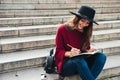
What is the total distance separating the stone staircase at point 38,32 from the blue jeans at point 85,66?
0.44m

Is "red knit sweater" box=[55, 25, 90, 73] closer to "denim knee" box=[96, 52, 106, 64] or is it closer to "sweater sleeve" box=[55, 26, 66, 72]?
"sweater sleeve" box=[55, 26, 66, 72]

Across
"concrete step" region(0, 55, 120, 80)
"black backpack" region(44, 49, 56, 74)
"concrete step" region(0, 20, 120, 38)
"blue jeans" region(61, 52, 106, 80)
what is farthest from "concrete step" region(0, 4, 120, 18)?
"blue jeans" region(61, 52, 106, 80)

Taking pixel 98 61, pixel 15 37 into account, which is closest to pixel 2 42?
pixel 15 37

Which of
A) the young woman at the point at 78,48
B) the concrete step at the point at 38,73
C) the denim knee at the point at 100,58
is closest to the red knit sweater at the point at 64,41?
the young woman at the point at 78,48

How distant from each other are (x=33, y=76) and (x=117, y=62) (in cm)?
168

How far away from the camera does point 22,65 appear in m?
4.04

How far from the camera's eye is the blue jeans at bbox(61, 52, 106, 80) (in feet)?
10.9

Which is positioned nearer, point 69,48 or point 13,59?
point 69,48

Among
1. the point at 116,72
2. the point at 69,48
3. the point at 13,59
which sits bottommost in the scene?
the point at 116,72

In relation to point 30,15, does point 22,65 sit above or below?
below

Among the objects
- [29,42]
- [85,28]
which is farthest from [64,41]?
[29,42]

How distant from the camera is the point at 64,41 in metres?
3.48

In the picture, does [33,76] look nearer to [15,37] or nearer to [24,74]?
[24,74]

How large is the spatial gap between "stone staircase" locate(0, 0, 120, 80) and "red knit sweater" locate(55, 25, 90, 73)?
45 centimetres
